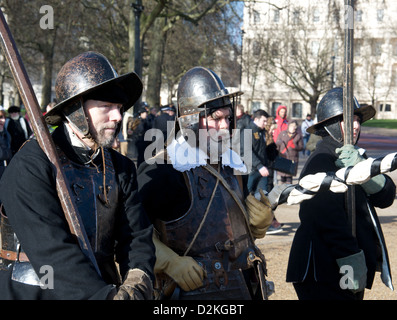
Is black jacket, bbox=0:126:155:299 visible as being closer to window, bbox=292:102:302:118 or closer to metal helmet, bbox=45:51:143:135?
metal helmet, bbox=45:51:143:135

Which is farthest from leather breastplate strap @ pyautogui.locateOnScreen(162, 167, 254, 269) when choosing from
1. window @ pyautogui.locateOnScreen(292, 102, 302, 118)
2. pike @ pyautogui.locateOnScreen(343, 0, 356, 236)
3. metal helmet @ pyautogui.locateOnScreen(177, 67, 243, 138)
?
window @ pyautogui.locateOnScreen(292, 102, 302, 118)

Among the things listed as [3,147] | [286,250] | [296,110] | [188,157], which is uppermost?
[188,157]

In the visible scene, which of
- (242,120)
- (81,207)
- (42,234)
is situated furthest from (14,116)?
(42,234)

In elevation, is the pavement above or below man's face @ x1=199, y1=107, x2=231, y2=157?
Result: below

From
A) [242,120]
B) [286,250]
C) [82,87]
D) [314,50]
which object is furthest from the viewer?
[314,50]

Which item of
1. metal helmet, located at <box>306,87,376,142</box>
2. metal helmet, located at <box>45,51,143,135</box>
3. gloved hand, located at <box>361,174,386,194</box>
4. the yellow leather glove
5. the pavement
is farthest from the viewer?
the pavement

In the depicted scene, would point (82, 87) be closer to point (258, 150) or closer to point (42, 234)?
point (42, 234)

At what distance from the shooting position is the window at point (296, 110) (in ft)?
204

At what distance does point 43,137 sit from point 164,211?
964 millimetres

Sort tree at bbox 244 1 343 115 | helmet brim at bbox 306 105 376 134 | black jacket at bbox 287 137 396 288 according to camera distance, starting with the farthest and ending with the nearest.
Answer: tree at bbox 244 1 343 115 → helmet brim at bbox 306 105 376 134 → black jacket at bbox 287 137 396 288

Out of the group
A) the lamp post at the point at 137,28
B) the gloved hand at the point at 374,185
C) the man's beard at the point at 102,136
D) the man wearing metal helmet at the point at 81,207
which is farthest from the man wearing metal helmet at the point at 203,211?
the lamp post at the point at 137,28

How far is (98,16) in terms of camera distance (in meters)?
24.0

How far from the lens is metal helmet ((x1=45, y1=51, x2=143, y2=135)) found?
2.57 metres

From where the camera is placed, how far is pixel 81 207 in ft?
8.00
